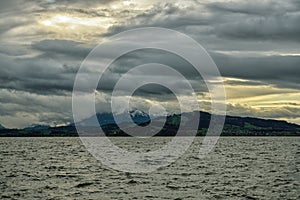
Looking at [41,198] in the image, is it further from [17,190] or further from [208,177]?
[208,177]

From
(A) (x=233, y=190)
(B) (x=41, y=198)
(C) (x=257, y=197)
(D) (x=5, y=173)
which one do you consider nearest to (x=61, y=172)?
(D) (x=5, y=173)

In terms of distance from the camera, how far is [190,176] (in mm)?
71062

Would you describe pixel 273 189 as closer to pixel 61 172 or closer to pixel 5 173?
pixel 61 172

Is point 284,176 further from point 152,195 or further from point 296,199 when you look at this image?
point 152,195

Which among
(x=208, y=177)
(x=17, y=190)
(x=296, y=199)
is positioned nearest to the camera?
(x=296, y=199)

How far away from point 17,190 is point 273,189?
32240mm

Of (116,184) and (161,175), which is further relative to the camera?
(161,175)

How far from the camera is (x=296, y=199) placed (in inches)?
1919

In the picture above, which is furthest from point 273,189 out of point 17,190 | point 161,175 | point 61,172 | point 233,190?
point 61,172

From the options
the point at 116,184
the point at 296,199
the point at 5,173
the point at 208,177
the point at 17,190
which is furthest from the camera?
the point at 5,173

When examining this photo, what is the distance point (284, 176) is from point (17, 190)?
4117 centimetres

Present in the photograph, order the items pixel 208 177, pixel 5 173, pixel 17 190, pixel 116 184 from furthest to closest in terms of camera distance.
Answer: pixel 5 173 → pixel 208 177 → pixel 116 184 → pixel 17 190

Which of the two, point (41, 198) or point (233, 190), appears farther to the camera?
point (233, 190)

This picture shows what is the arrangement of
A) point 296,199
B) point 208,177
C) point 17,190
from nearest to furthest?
point 296,199
point 17,190
point 208,177
